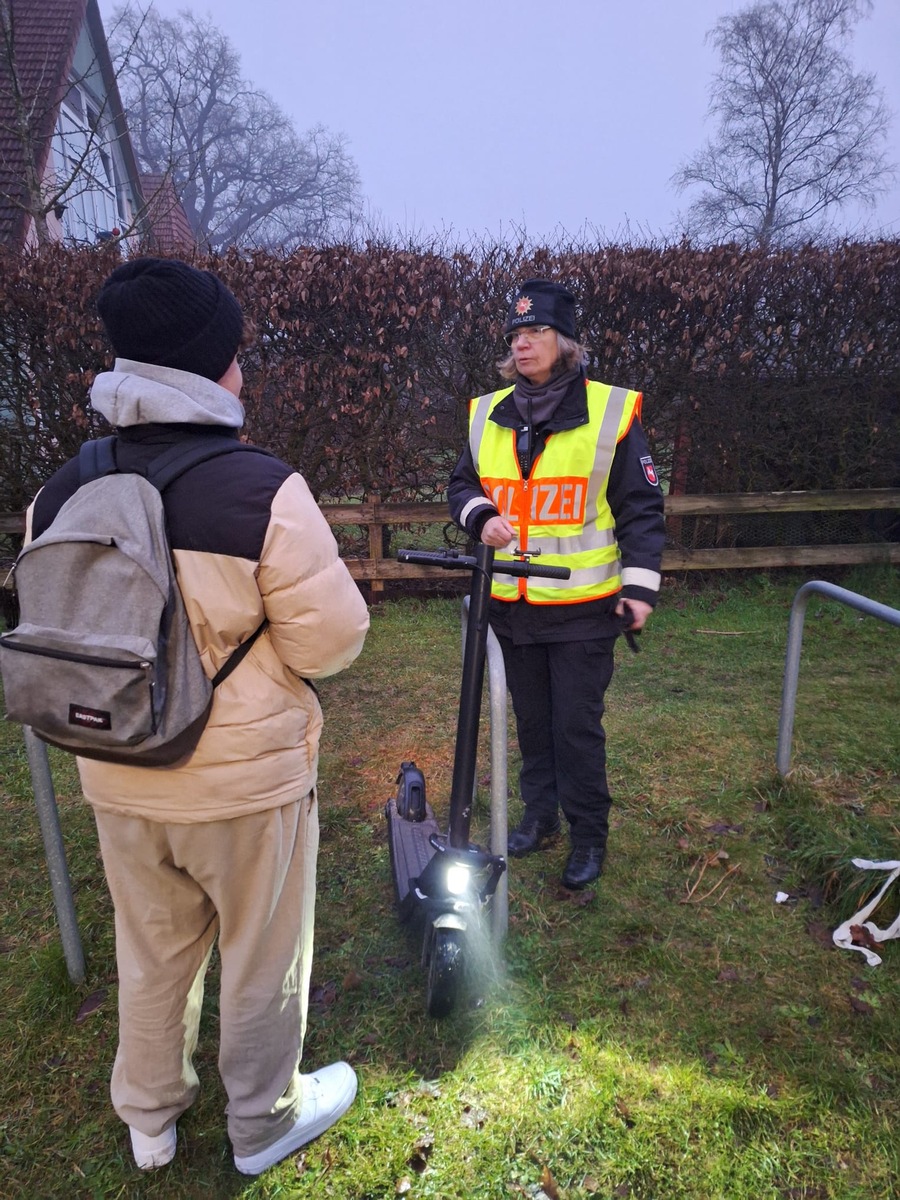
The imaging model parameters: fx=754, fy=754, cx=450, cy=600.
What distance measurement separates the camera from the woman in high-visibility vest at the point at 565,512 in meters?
2.64

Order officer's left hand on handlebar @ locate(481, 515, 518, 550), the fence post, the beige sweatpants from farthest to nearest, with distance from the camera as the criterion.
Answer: the fence post < officer's left hand on handlebar @ locate(481, 515, 518, 550) < the beige sweatpants

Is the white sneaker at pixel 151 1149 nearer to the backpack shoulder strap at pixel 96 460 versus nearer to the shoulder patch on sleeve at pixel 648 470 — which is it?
the backpack shoulder strap at pixel 96 460

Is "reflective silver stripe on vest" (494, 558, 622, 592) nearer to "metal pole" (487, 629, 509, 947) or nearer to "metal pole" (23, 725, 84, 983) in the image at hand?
"metal pole" (487, 629, 509, 947)

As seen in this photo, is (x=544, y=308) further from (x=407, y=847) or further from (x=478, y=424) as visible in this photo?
(x=407, y=847)

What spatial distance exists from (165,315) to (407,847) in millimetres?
2187

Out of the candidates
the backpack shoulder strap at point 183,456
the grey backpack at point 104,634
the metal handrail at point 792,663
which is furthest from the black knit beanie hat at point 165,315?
the metal handrail at point 792,663

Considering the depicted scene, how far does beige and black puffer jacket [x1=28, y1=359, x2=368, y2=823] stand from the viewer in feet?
4.65

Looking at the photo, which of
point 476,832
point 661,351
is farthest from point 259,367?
point 476,832

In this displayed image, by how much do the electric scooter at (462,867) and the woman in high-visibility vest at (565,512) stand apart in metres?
0.23

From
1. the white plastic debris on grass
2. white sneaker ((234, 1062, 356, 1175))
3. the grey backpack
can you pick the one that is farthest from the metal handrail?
the grey backpack

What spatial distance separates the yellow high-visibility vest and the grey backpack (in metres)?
1.41

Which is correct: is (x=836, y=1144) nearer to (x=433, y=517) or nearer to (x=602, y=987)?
(x=602, y=987)

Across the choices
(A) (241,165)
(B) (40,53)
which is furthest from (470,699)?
(A) (241,165)

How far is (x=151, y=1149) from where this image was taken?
188cm
